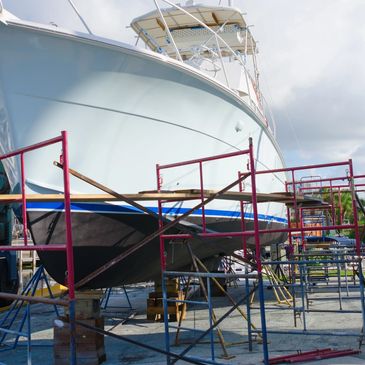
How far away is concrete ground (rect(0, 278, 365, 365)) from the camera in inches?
228

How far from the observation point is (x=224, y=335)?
689 cm

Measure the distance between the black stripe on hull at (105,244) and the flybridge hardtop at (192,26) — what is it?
498 centimetres

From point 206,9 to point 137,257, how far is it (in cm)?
604

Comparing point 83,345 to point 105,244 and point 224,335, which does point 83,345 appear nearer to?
point 105,244

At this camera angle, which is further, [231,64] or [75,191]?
[231,64]

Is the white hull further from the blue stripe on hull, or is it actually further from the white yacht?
the blue stripe on hull

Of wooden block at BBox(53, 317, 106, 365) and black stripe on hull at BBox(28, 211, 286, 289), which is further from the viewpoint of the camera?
black stripe on hull at BBox(28, 211, 286, 289)

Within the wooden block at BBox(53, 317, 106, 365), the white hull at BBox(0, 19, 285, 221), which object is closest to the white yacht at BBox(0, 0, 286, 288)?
the white hull at BBox(0, 19, 285, 221)

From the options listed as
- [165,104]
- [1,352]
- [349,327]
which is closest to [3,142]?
[165,104]

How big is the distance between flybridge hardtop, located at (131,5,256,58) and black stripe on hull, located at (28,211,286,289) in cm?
498

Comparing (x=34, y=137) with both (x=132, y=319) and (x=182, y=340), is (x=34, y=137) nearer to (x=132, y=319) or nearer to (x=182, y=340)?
(x=182, y=340)

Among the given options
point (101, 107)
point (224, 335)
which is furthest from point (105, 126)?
point (224, 335)

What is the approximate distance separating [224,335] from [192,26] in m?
7.07

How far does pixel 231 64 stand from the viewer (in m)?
10.6
